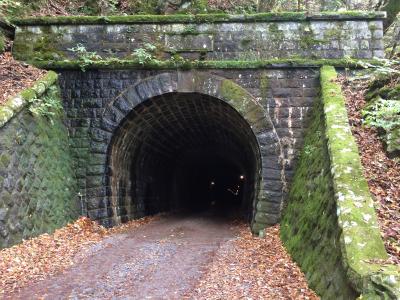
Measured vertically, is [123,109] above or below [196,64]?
below

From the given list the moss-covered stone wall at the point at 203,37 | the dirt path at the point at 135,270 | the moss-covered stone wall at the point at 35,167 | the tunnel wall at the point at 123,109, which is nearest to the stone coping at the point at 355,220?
the tunnel wall at the point at 123,109

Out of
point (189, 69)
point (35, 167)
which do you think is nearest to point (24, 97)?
point (35, 167)

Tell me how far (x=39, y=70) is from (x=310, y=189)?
7272 millimetres

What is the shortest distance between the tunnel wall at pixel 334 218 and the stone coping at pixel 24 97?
5812mm

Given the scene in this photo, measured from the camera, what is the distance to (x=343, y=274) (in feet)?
15.3

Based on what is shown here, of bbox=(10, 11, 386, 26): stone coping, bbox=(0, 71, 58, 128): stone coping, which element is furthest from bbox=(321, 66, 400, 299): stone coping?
bbox=(0, 71, 58, 128): stone coping

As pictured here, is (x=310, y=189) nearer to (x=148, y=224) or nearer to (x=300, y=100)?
(x=300, y=100)

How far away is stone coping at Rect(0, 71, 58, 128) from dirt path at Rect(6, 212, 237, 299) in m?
3.07

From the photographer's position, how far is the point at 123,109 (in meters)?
10.7

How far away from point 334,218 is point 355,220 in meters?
0.66

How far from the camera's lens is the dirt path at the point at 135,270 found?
5.70 meters

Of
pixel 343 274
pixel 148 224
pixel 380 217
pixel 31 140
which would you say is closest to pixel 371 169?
pixel 380 217

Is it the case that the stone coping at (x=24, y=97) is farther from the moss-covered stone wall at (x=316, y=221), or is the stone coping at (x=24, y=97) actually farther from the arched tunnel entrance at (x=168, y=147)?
the moss-covered stone wall at (x=316, y=221)

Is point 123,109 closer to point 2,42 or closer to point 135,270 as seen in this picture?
point 2,42
